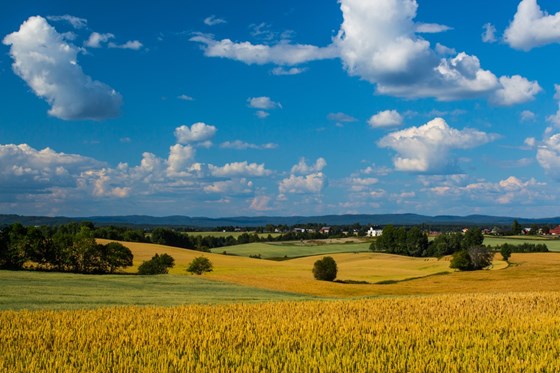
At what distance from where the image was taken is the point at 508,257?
106375 millimetres

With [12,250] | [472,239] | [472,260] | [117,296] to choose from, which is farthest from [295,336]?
[472,239]

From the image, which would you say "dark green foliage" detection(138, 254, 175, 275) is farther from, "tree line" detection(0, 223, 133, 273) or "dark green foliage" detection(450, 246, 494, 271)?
"dark green foliage" detection(450, 246, 494, 271)

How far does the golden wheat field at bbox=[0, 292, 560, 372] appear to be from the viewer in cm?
1177

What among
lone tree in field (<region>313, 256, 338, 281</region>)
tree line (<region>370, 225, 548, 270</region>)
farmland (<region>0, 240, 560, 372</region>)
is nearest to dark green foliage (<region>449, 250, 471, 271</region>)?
tree line (<region>370, 225, 548, 270</region>)

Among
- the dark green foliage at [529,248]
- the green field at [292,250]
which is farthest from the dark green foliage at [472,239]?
the green field at [292,250]

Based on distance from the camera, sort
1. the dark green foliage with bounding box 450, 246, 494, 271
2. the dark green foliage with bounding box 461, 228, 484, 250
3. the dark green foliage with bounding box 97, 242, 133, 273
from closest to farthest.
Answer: the dark green foliage with bounding box 97, 242, 133, 273
the dark green foliage with bounding box 450, 246, 494, 271
the dark green foliage with bounding box 461, 228, 484, 250

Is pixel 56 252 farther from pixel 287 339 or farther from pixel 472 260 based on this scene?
pixel 472 260

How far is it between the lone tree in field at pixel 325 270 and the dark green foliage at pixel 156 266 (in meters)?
21.9

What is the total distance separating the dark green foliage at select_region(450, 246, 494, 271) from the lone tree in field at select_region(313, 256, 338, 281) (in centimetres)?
2680

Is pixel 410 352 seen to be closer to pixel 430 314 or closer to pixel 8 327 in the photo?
pixel 430 314

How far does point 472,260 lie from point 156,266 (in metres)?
52.2

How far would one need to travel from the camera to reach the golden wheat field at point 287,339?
463 inches

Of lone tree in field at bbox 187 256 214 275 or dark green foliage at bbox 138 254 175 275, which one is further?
lone tree in field at bbox 187 256 214 275

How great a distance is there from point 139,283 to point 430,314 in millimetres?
32770
